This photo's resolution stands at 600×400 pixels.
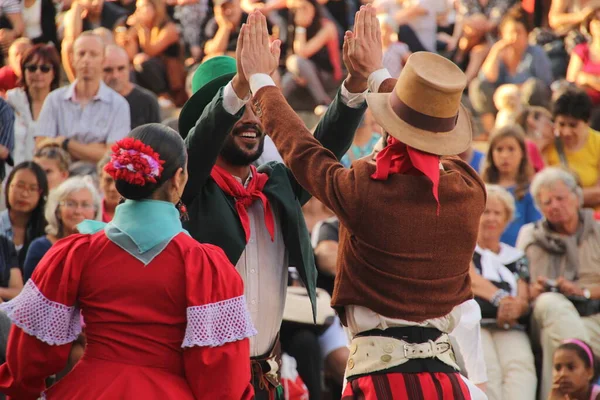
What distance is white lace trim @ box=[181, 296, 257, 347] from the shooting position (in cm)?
337

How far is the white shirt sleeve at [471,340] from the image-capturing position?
428 cm

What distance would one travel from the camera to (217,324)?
11.2ft

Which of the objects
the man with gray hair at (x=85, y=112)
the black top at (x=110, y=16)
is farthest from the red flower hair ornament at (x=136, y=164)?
the black top at (x=110, y=16)

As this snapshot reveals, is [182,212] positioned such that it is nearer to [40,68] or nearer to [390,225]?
[390,225]

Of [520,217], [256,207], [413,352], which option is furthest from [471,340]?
[520,217]

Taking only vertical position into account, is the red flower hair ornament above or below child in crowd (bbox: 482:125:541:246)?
above

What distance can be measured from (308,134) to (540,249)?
3.92 metres

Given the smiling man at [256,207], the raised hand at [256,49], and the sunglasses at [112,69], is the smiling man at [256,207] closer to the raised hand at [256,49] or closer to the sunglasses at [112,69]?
the raised hand at [256,49]

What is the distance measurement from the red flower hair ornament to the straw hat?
2.54 feet

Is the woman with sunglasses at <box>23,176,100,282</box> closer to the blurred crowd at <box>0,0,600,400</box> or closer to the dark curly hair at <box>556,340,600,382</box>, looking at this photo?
the blurred crowd at <box>0,0,600,400</box>

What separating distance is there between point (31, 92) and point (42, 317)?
211 inches

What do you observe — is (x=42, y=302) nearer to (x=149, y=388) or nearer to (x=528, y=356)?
(x=149, y=388)

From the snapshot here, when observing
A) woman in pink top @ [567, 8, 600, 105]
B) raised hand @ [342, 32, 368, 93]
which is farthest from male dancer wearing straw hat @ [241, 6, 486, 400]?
woman in pink top @ [567, 8, 600, 105]

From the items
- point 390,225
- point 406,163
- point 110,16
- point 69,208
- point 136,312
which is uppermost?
point 406,163
